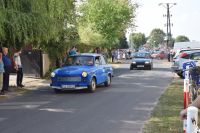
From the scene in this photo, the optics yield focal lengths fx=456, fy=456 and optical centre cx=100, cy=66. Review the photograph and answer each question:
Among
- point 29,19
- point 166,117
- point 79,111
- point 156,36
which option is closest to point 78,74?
point 29,19

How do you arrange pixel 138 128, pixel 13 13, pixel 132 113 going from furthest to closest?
pixel 13 13 < pixel 132 113 < pixel 138 128

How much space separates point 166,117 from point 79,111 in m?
2.57

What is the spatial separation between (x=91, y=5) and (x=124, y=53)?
26137 mm

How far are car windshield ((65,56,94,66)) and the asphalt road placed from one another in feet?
3.93

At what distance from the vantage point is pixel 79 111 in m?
12.3

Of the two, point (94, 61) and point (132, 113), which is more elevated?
point (94, 61)

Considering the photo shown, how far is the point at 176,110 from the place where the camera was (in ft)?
39.6

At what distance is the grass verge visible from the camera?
371 inches

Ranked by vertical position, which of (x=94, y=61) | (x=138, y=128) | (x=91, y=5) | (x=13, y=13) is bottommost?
(x=138, y=128)

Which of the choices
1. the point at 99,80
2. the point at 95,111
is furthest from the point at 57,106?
the point at 99,80

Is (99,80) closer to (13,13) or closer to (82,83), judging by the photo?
(82,83)

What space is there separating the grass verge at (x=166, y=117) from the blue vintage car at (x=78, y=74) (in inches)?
123

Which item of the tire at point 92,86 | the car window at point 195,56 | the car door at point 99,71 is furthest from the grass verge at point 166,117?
the car window at point 195,56

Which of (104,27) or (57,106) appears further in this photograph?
(104,27)
